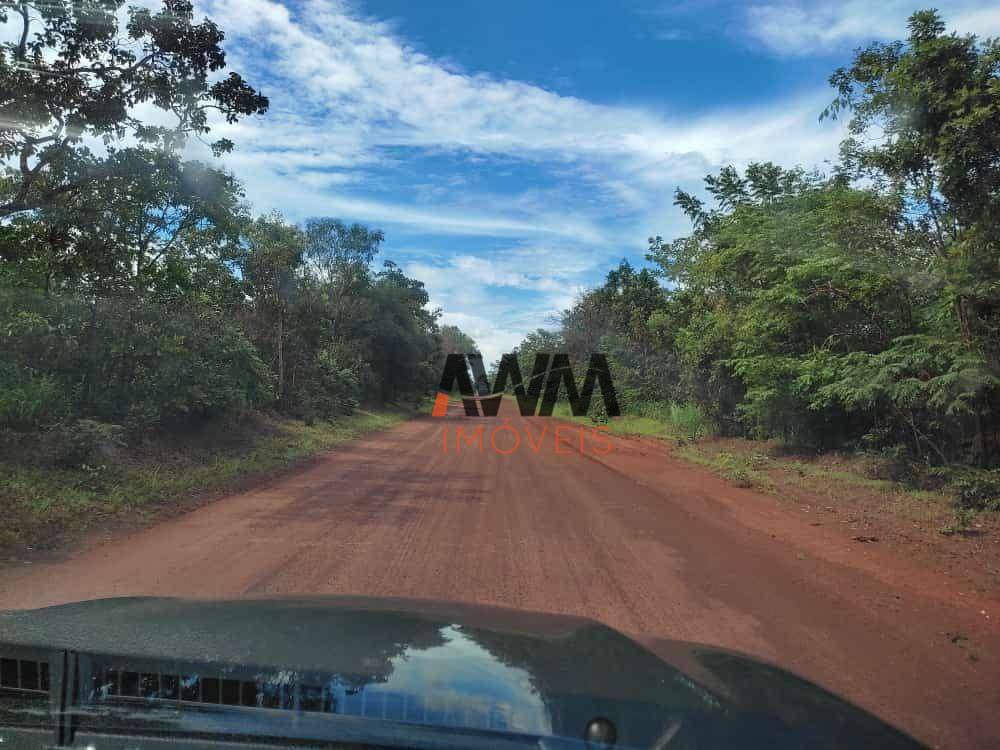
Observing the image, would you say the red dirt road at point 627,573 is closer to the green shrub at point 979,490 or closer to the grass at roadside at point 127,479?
the grass at roadside at point 127,479

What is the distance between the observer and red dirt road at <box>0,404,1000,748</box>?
13.8 ft

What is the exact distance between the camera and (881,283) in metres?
11.7

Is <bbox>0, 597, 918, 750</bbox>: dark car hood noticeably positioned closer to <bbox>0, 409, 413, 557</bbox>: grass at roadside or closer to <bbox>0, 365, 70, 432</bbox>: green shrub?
<bbox>0, 409, 413, 557</bbox>: grass at roadside

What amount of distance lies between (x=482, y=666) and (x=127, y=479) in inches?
348

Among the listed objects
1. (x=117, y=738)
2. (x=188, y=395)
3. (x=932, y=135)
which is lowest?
(x=117, y=738)

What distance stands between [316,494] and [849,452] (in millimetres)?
11336

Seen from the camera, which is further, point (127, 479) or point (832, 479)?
point (832, 479)

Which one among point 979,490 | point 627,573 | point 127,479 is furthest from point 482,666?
point 979,490

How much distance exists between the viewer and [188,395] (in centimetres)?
1363

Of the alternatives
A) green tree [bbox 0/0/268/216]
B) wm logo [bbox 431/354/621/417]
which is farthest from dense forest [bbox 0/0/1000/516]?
wm logo [bbox 431/354/621/417]

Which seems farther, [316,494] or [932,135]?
[316,494]

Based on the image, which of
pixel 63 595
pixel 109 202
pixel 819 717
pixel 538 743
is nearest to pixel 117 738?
pixel 538 743

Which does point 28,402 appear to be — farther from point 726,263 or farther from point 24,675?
point 726,263

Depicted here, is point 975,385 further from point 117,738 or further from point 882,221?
point 117,738
